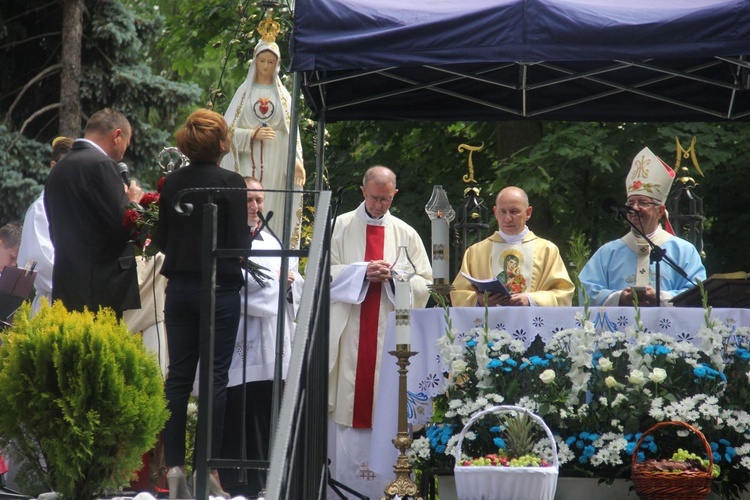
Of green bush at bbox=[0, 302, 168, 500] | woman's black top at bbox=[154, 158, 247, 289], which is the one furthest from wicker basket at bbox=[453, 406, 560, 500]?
green bush at bbox=[0, 302, 168, 500]

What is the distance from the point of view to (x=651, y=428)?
5.61 meters

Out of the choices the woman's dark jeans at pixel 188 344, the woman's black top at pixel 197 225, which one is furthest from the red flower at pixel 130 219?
the woman's dark jeans at pixel 188 344

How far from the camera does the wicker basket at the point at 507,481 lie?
5461 mm

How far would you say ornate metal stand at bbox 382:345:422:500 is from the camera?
20.6ft

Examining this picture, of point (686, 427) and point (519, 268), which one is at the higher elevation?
point (519, 268)

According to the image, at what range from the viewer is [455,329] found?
6.58m

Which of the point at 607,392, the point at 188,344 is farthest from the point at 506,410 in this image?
the point at 188,344

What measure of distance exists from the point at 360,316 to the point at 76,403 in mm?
3755

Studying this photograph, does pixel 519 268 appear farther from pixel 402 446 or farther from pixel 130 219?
pixel 130 219

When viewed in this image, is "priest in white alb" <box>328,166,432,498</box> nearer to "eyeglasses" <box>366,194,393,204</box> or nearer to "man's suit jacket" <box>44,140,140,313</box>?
"eyeglasses" <box>366,194,393,204</box>

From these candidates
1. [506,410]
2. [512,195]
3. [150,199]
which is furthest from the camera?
[512,195]

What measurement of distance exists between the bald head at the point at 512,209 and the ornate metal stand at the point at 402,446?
2.10 metres

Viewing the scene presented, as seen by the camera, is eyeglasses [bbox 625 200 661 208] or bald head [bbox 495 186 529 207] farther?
bald head [bbox 495 186 529 207]

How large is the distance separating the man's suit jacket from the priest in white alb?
7.45 ft
